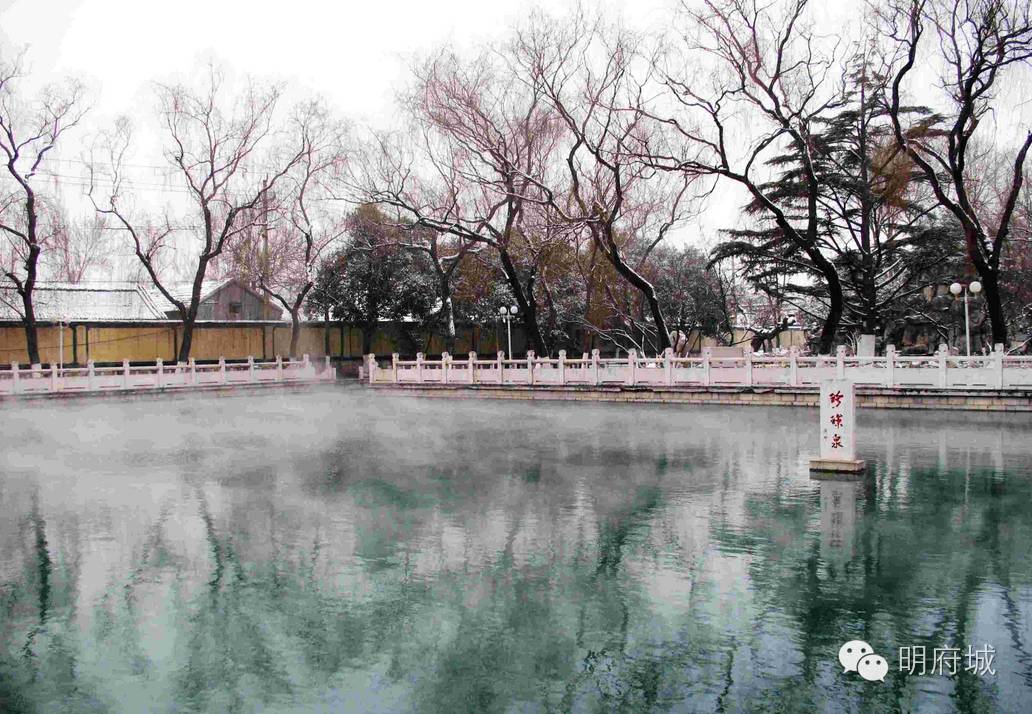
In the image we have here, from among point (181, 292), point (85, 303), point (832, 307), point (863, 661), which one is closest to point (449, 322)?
point (85, 303)

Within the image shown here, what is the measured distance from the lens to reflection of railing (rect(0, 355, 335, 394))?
30.6 metres

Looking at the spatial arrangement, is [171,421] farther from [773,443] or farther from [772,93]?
[772,93]

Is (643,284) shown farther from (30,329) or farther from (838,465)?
(30,329)

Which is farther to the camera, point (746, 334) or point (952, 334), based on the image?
point (746, 334)

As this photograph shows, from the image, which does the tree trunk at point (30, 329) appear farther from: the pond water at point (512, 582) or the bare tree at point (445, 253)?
the pond water at point (512, 582)

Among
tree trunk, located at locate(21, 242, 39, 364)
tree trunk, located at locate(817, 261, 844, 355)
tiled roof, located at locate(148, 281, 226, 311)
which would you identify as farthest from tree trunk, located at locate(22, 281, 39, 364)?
tree trunk, located at locate(817, 261, 844, 355)

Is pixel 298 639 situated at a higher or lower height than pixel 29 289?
lower

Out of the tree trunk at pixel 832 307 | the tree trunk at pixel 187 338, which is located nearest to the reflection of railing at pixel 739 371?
the tree trunk at pixel 832 307

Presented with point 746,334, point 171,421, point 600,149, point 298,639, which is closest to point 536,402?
point 600,149

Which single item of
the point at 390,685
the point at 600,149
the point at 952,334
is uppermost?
the point at 600,149

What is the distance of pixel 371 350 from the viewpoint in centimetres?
4359

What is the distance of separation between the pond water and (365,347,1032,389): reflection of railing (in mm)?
7658

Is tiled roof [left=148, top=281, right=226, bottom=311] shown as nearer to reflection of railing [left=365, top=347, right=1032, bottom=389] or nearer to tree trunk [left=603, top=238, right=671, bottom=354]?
reflection of railing [left=365, top=347, right=1032, bottom=389]

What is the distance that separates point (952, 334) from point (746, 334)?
17387 millimetres
